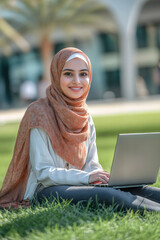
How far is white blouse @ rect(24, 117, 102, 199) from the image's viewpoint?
13.9ft

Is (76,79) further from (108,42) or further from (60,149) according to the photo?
(108,42)

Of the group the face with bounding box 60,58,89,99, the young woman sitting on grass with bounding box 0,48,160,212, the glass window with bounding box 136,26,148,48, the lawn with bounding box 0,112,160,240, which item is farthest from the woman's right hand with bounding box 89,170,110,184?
the glass window with bounding box 136,26,148,48

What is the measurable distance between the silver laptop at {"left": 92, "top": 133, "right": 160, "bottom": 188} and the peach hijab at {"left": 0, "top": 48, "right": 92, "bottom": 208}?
1.67 ft

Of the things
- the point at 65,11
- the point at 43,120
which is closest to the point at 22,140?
the point at 43,120

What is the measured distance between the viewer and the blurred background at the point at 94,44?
101ft

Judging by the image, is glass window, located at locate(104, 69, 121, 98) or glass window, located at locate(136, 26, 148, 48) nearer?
glass window, located at locate(136, 26, 148, 48)

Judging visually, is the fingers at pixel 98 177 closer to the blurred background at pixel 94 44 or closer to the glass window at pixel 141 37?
the blurred background at pixel 94 44

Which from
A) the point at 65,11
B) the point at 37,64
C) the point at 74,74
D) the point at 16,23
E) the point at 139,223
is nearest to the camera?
the point at 139,223

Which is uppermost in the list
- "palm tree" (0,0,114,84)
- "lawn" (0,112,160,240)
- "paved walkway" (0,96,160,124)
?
"palm tree" (0,0,114,84)

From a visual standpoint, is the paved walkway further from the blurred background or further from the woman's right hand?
the woman's right hand

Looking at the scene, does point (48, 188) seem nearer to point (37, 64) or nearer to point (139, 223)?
point (139, 223)

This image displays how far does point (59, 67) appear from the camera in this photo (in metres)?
4.47

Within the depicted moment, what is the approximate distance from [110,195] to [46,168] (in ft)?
1.89

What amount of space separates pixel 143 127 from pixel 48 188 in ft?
34.1
